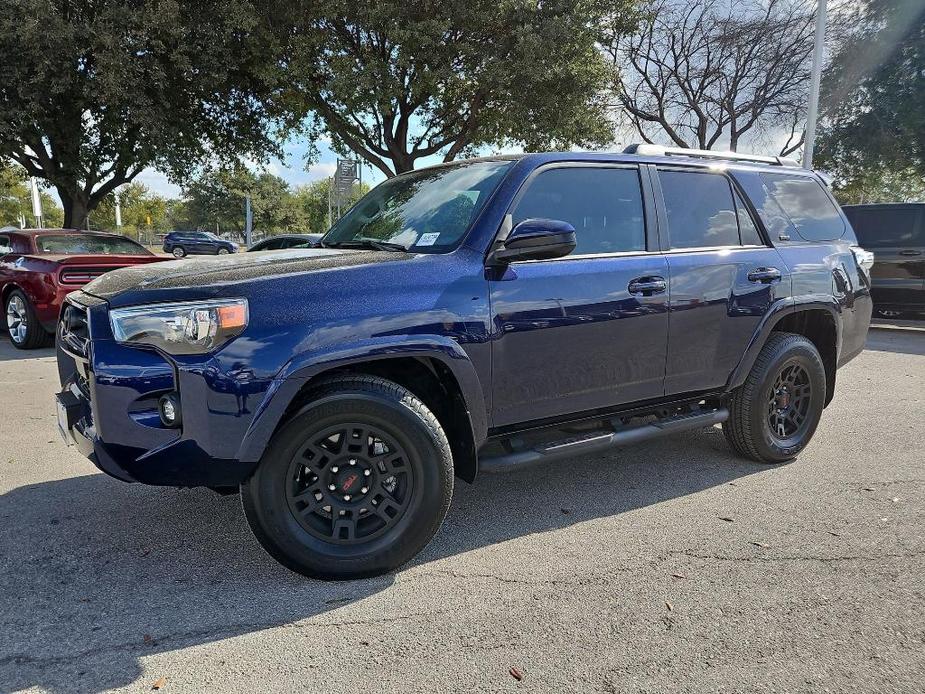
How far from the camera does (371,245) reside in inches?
137

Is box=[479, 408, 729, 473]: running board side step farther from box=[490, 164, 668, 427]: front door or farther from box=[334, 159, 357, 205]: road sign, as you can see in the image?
box=[334, 159, 357, 205]: road sign

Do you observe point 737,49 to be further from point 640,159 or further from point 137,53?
point 640,159

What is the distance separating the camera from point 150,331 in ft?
8.29

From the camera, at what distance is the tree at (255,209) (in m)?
65.2

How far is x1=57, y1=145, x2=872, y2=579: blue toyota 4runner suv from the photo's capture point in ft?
8.34

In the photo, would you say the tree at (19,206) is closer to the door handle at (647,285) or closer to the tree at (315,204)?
the tree at (315,204)

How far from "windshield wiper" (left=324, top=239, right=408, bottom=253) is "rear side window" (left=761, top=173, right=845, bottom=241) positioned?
8.32ft

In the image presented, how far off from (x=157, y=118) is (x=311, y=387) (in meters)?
13.2

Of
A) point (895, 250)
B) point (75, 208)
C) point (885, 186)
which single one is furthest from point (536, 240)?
point (885, 186)

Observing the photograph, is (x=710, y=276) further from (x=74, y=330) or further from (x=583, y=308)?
A: (x=74, y=330)

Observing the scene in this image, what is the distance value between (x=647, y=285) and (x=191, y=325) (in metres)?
2.23

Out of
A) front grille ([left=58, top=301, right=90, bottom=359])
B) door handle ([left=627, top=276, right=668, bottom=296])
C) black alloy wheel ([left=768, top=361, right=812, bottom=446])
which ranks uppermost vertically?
door handle ([left=627, top=276, right=668, bottom=296])

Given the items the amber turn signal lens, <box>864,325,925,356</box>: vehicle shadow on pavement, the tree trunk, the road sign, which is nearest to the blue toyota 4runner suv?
the amber turn signal lens

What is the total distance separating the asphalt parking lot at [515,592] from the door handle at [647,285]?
117 cm
